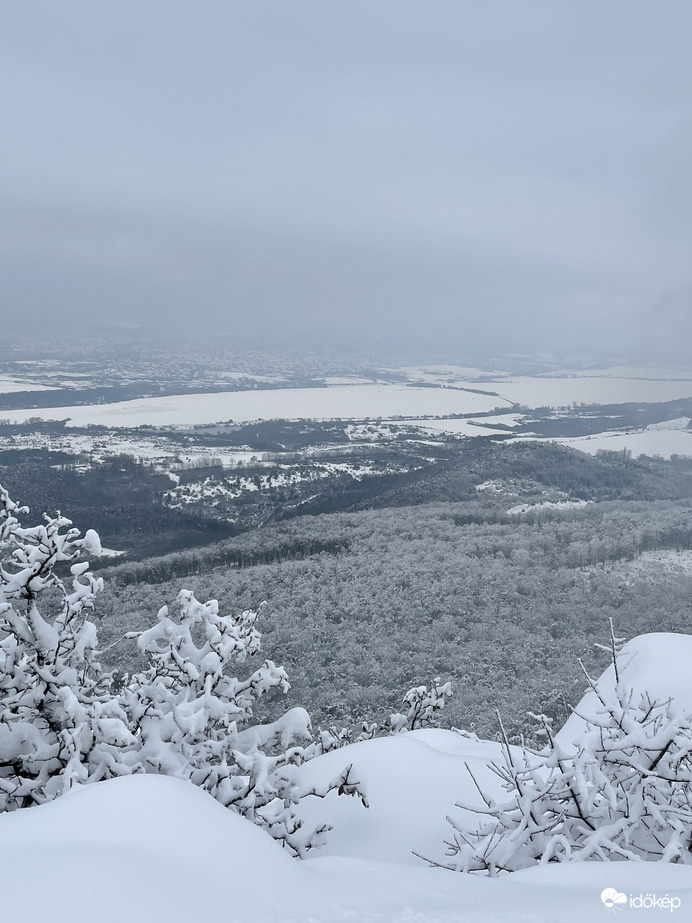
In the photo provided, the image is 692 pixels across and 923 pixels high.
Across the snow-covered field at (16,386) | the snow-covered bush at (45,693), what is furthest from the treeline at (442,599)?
the snow-covered field at (16,386)

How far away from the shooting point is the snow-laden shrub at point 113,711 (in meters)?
4.98

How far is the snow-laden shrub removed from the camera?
498cm

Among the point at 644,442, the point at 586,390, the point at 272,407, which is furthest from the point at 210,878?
the point at 272,407

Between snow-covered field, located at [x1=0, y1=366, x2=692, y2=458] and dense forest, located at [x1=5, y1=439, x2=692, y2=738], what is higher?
snow-covered field, located at [x1=0, y1=366, x2=692, y2=458]

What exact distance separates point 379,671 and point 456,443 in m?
52.4

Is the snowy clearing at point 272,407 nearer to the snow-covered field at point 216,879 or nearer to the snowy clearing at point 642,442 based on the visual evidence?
the snowy clearing at point 642,442

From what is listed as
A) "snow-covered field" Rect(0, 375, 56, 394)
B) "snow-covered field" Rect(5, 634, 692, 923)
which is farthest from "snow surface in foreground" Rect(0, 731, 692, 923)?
"snow-covered field" Rect(0, 375, 56, 394)

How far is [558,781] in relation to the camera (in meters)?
3.99

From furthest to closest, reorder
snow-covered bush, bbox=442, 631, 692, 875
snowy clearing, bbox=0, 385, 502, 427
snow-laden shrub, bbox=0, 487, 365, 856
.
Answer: snowy clearing, bbox=0, 385, 502, 427 → snow-laden shrub, bbox=0, 487, 365, 856 → snow-covered bush, bbox=442, 631, 692, 875

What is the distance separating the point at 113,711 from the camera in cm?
509

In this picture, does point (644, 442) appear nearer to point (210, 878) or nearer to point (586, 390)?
point (586, 390)

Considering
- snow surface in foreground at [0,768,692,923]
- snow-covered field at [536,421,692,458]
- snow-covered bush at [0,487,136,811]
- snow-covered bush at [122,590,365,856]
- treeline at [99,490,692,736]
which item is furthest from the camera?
snow-covered field at [536,421,692,458]

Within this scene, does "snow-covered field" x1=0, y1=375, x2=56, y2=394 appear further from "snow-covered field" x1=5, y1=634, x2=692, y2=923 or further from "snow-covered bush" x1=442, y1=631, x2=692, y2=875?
"snow-covered bush" x1=442, y1=631, x2=692, y2=875

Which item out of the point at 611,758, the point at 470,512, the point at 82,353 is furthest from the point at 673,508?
the point at 82,353
